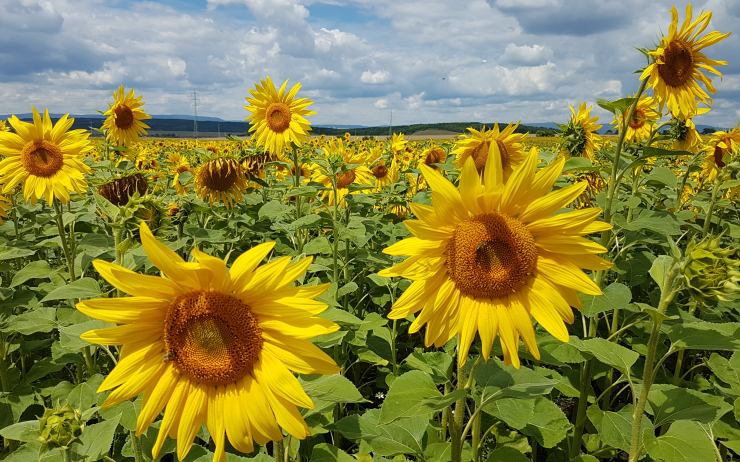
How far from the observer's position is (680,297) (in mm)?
4297

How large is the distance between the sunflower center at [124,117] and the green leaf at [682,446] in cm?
711

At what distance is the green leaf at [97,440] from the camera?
1940 mm

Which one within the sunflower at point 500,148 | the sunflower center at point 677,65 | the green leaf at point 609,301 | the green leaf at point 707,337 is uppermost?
the sunflower center at point 677,65

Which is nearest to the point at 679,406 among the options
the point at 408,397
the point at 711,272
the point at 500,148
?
the point at 711,272

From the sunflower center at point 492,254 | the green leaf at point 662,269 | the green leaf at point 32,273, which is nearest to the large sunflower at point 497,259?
the sunflower center at point 492,254

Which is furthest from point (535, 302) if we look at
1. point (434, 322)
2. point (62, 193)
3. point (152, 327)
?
point (62, 193)

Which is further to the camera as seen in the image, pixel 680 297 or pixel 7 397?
pixel 680 297

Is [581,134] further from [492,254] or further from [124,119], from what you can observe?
[124,119]

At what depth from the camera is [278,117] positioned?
570 cm

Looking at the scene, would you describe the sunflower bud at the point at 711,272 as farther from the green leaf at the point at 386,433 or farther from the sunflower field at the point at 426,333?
the green leaf at the point at 386,433

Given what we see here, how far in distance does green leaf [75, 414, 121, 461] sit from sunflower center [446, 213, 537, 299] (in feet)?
5.26

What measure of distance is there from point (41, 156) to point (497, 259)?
168 inches

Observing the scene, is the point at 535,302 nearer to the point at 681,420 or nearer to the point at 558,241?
the point at 558,241

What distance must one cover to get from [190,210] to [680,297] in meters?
4.30
